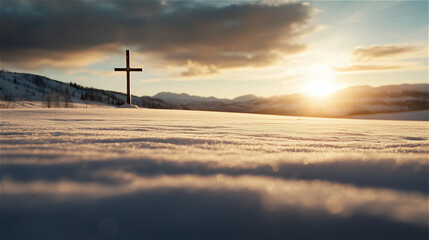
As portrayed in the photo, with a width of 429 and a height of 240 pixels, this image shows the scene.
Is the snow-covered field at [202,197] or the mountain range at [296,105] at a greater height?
the mountain range at [296,105]

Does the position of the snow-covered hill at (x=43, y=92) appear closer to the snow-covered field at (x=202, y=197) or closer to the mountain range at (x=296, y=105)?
the mountain range at (x=296, y=105)

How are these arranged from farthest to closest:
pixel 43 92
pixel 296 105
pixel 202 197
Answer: pixel 296 105 < pixel 43 92 < pixel 202 197

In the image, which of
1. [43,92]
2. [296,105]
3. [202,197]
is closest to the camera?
[202,197]

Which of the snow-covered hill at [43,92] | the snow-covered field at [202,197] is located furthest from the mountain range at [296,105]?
the snow-covered field at [202,197]

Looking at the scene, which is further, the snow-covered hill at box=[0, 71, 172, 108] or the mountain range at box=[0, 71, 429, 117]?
the snow-covered hill at box=[0, 71, 172, 108]

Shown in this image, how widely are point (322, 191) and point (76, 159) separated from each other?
0.88 m

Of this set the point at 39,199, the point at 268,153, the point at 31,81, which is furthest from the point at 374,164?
the point at 31,81

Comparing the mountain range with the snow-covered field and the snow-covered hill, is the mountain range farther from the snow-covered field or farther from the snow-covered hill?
the snow-covered field

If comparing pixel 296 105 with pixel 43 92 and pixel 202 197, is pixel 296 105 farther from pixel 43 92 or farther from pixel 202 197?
pixel 43 92

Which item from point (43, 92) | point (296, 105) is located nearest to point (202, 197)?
point (296, 105)

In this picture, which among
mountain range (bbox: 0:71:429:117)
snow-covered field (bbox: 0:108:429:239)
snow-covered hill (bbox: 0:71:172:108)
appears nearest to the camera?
snow-covered field (bbox: 0:108:429:239)

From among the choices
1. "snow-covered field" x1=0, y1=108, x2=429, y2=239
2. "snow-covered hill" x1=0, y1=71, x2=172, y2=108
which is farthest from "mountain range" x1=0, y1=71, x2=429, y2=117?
"snow-covered field" x1=0, y1=108, x2=429, y2=239

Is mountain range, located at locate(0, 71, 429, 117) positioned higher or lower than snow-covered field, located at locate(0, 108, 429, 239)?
higher

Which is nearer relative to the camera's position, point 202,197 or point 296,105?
point 202,197
